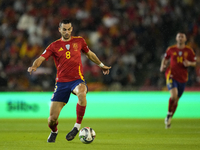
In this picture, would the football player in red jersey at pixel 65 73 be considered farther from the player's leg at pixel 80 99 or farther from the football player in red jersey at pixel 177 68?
the football player in red jersey at pixel 177 68

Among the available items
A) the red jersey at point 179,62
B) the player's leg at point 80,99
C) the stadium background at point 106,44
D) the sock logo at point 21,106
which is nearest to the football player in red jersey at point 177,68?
the red jersey at point 179,62

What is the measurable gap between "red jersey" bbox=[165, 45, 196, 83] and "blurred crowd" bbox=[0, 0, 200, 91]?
2.47 metres

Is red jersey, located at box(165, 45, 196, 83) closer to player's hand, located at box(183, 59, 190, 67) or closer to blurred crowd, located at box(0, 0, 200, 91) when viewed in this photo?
player's hand, located at box(183, 59, 190, 67)

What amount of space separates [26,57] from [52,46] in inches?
277

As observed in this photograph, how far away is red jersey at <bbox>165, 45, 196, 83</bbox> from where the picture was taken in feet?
33.5

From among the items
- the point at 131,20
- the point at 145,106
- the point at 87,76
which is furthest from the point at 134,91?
the point at 131,20

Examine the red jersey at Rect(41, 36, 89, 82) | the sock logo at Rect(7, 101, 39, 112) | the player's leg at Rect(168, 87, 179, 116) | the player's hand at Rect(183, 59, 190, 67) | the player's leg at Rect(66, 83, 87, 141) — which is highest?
the red jersey at Rect(41, 36, 89, 82)

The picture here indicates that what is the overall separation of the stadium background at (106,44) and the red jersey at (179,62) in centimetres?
247

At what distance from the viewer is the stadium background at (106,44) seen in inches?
508

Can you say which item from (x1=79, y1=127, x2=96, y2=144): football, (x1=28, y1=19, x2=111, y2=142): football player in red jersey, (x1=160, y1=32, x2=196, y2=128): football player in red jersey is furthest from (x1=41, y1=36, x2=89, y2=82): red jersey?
(x1=160, y1=32, x2=196, y2=128): football player in red jersey

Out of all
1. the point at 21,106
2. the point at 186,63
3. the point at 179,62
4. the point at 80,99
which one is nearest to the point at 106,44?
the point at 21,106

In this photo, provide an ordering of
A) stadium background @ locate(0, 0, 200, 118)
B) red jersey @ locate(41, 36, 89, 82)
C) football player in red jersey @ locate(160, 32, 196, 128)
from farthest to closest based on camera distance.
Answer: stadium background @ locate(0, 0, 200, 118) < football player in red jersey @ locate(160, 32, 196, 128) < red jersey @ locate(41, 36, 89, 82)

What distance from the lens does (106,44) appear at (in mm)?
14398

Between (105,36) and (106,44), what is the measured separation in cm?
54
